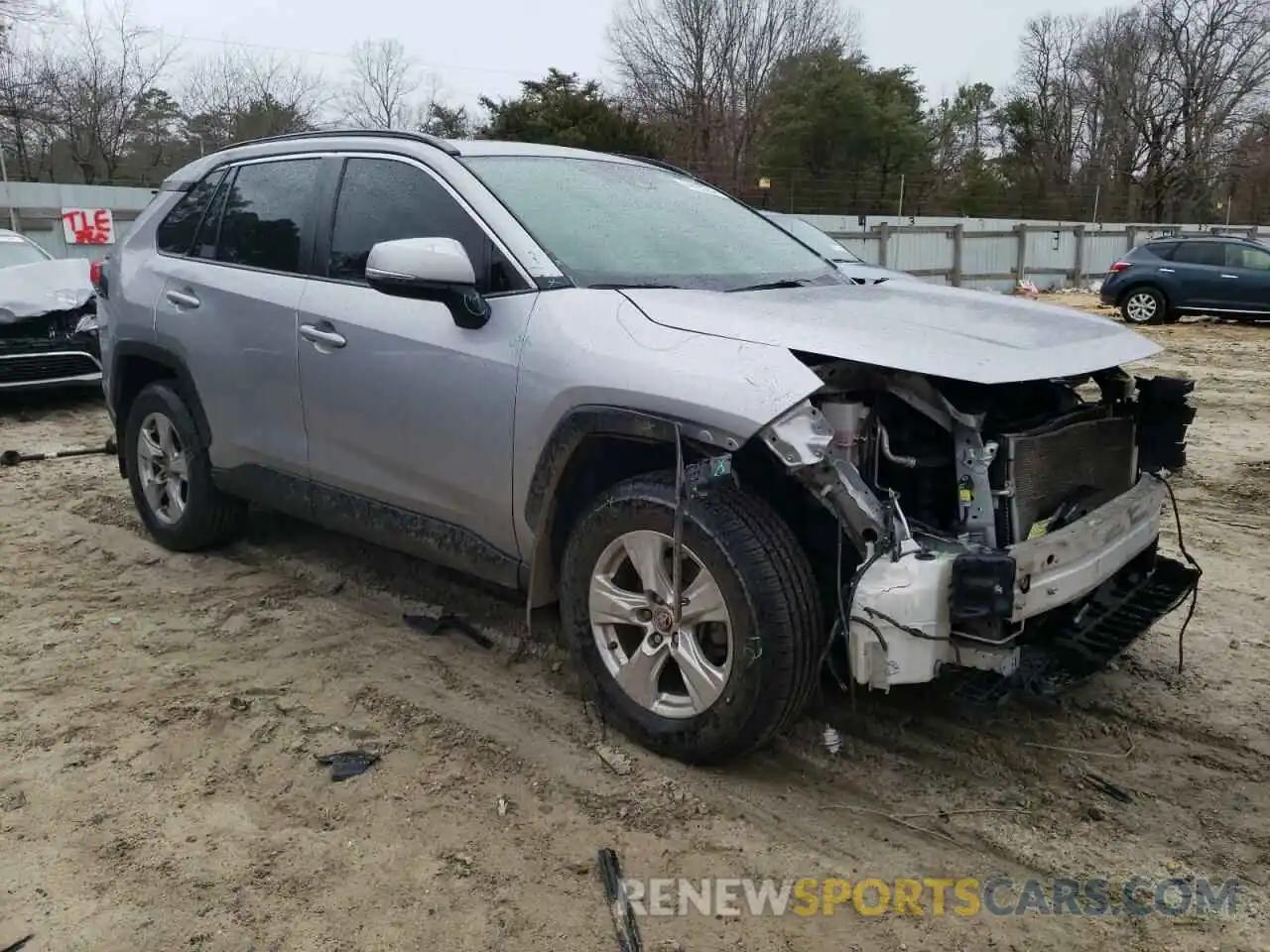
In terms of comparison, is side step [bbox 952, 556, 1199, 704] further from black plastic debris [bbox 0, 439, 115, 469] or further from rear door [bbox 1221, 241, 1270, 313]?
rear door [bbox 1221, 241, 1270, 313]

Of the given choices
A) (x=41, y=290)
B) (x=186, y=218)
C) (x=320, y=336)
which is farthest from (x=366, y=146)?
(x=41, y=290)

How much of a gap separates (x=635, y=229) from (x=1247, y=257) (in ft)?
55.3

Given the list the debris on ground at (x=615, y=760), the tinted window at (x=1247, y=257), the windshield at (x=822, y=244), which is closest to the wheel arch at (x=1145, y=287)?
the tinted window at (x=1247, y=257)

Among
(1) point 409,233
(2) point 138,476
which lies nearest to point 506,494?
(1) point 409,233

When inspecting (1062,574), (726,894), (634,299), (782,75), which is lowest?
(726,894)

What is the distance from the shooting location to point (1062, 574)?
2.85 meters

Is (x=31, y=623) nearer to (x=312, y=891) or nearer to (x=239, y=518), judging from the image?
(x=239, y=518)

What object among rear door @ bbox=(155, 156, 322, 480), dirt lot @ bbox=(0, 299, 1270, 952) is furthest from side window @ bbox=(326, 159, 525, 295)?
dirt lot @ bbox=(0, 299, 1270, 952)

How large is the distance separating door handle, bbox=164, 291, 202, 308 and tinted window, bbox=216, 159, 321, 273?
0.69ft

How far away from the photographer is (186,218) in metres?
4.85

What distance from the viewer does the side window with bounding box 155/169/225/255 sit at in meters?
4.78

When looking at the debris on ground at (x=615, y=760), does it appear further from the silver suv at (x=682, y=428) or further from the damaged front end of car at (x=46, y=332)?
the damaged front end of car at (x=46, y=332)

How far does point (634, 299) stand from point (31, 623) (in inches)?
119

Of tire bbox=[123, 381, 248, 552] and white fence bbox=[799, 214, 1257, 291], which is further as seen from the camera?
white fence bbox=[799, 214, 1257, 291]
